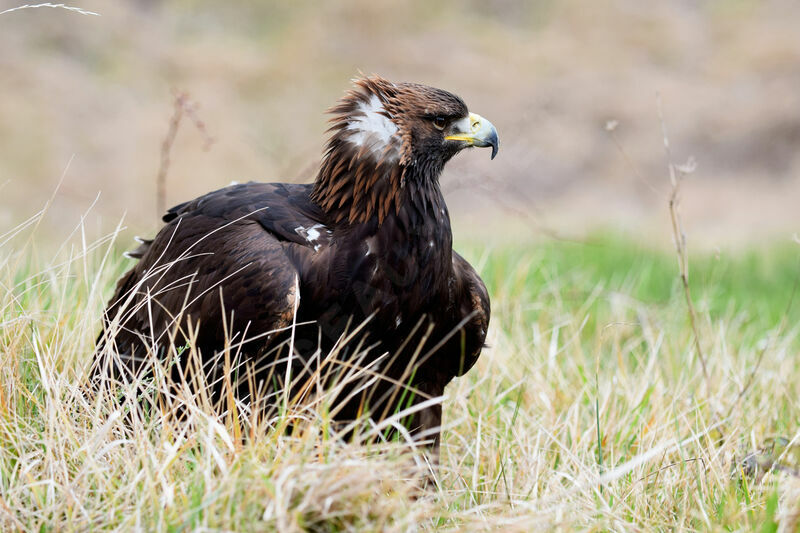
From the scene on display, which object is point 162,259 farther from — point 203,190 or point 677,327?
point 203,190

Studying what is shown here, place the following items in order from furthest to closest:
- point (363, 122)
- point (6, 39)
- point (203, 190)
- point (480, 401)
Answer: point (6, 39), point (203, 190), point (480, 401), point (363, 122)

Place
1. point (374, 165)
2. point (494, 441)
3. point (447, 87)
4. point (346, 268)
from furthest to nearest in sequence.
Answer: point (447, 87) → point (494, 441) → point (374, 165) → point (346, 268)

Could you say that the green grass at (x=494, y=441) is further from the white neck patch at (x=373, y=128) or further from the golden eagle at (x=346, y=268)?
the white neck patch at (x=373, y=128)

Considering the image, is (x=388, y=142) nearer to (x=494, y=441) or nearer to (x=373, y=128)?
(x=373, y=128)

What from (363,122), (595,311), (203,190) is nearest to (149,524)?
(363,122)

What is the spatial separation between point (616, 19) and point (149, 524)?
1698cm

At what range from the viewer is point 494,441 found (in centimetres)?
319

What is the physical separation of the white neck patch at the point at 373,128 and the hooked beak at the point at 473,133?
22 centimetres

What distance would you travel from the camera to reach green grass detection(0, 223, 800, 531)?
2.10m

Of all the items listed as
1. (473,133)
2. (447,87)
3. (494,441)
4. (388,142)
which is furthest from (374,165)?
A: (447,87)

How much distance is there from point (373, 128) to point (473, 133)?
0.36m

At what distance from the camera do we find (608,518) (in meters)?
2.40

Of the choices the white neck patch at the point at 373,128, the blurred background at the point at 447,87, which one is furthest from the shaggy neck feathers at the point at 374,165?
the blurred background at the point at 447,87

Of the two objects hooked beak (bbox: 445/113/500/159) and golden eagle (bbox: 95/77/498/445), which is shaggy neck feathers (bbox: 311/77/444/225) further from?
hooked beak (bbox: 445/113/500/159)
